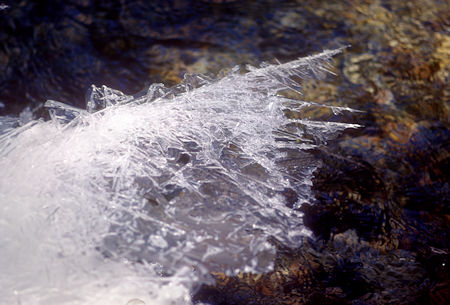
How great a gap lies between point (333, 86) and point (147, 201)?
1.26 metres

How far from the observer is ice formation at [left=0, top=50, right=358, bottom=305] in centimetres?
181

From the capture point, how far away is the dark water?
1888 mm

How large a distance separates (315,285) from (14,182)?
157cm

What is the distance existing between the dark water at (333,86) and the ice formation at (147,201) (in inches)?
5.8

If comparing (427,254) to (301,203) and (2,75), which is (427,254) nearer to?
(301,203)

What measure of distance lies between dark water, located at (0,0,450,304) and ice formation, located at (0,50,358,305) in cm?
15

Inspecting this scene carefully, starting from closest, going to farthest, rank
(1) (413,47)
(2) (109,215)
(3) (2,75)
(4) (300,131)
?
(2) (109,215)
(4) (300,131)
(1) (413,47)
(3) (2,75)

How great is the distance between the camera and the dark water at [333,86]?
1.89 metres

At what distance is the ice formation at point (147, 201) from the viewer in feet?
5.93

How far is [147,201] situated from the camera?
1860 millimetres

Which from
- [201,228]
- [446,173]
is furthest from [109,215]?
[446,173]

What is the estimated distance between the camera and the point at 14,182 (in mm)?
1910

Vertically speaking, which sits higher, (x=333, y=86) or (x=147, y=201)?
(x=333, y=86)

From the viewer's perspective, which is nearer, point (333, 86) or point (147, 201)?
point (147, 201)
